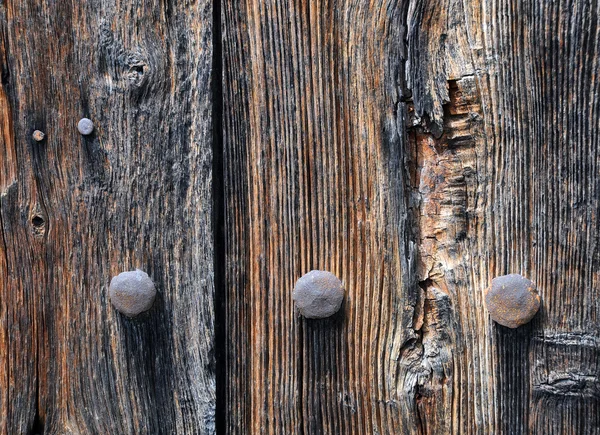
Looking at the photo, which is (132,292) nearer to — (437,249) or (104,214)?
(104,214)

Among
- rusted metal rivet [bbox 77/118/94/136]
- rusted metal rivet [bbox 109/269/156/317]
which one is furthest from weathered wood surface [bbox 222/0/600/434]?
rusted metal rivet [bbox 77/118/94/136]

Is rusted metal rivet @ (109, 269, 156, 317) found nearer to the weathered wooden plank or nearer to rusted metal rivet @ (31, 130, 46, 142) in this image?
the weathered wooden plank

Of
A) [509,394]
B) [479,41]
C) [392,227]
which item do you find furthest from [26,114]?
[509,394]

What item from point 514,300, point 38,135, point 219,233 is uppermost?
point 38,135

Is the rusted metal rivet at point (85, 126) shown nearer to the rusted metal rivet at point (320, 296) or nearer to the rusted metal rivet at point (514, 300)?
the rusted metal rivet at point (320, 296)

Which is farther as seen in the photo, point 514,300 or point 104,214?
point 104,214

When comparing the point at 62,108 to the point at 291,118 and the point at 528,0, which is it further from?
the point at 528,0

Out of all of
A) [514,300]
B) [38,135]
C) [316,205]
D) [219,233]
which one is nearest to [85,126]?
[38,135]
